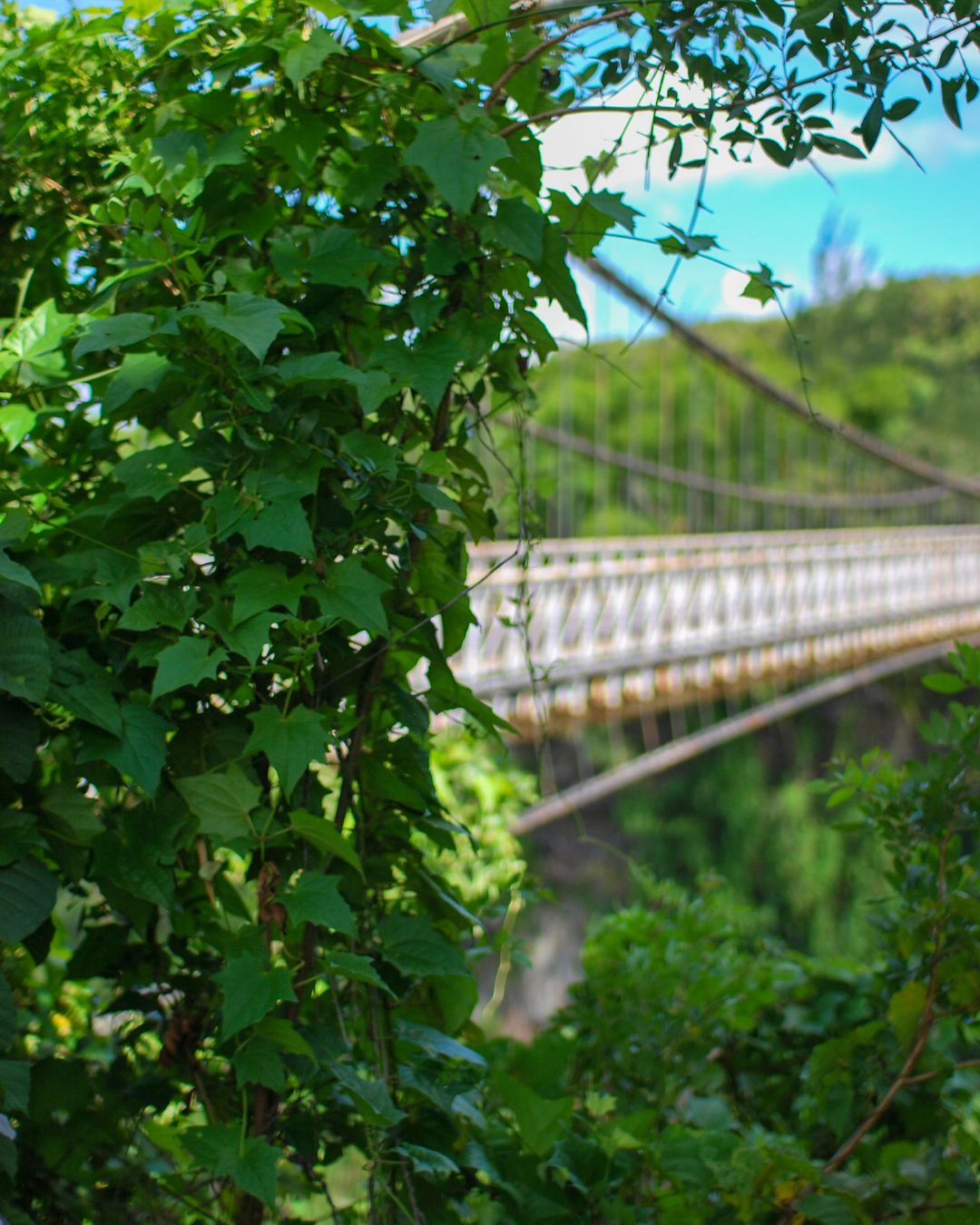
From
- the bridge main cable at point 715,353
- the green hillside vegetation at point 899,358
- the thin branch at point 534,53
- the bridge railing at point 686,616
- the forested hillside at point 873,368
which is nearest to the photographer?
the thin branch at point 534,53

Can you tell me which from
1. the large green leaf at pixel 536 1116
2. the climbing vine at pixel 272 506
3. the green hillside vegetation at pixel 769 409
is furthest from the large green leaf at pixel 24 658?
the green hillside vegetation at pixel 769 409

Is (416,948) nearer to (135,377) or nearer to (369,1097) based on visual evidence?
(369,1097)

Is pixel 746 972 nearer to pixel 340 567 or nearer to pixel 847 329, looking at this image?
pixel 340 567

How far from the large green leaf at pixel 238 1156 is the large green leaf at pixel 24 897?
0.14 metres

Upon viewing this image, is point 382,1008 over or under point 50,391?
under

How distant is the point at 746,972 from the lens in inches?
47.3

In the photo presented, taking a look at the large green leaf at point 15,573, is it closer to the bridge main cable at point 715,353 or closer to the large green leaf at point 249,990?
the large green leaf at point 249,990

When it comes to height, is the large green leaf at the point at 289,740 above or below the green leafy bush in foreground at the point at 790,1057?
above

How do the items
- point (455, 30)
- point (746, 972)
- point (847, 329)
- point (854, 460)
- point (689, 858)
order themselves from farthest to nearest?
point (847, 329) < point (854, 460) < point (689, 858) < point (746, 972) < point (455, 30)

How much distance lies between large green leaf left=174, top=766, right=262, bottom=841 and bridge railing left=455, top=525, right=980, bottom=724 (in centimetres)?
200

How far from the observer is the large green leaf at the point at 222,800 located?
65 centimetres

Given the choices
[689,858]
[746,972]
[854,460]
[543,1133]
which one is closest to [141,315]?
[543,1133]

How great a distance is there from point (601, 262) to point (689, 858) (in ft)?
32.1

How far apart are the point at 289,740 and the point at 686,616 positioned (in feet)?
21.4
